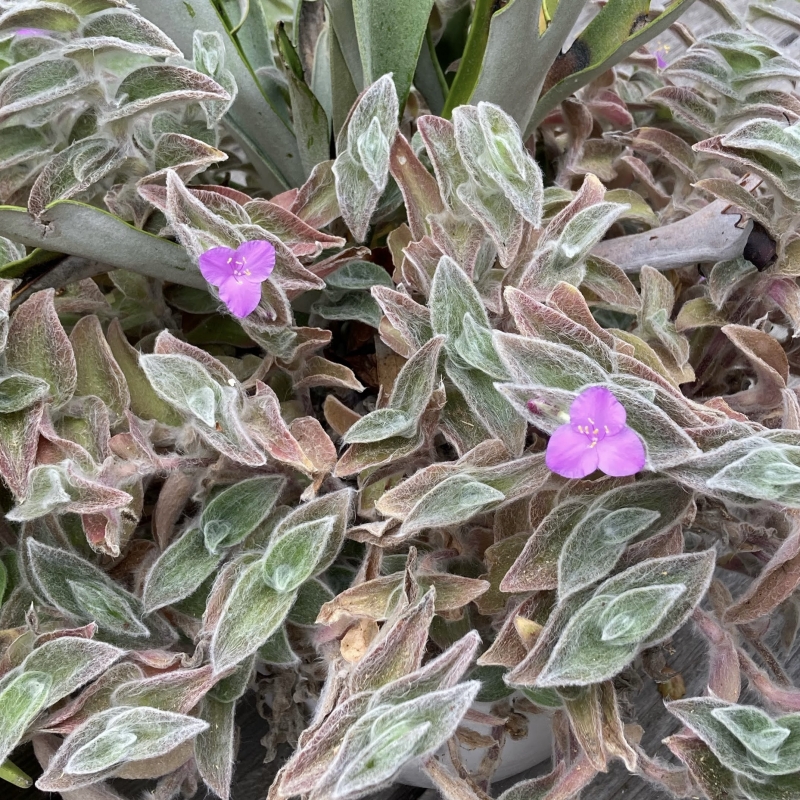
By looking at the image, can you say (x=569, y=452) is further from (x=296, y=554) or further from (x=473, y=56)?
(x=473, y=56)

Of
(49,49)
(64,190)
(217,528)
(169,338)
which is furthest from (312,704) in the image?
(49,49)

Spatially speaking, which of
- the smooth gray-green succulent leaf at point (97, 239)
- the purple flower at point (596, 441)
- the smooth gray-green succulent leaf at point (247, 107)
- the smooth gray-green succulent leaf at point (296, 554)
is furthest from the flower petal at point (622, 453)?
the smooth gray-green succulent leaf at point (247, 107)

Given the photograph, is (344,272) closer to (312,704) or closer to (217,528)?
(217,528)

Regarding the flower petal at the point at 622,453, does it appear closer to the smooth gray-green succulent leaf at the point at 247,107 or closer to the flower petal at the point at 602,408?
the flower petal at the point at 602,408

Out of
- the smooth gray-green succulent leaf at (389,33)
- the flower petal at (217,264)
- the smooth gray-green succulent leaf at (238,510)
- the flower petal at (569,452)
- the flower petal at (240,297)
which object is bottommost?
the smooth gray-green succulent leaf at (238,510)

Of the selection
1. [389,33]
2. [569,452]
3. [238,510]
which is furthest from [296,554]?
[389,33]

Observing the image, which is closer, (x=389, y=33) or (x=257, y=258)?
(x=257, y=258)
